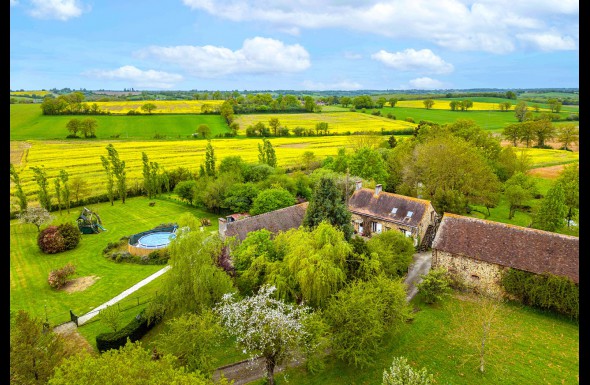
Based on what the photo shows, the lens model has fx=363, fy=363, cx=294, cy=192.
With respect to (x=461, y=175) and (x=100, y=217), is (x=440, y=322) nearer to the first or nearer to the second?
(x=461, y=175)

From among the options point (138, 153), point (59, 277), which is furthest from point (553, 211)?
point (138, 153)

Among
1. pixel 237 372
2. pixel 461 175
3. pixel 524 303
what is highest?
pixel 461 175

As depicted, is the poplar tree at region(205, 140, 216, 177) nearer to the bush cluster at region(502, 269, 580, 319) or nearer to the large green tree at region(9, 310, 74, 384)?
the large green tree at region(9, 310, 74, 384)

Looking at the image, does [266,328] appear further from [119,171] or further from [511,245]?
[119,171]

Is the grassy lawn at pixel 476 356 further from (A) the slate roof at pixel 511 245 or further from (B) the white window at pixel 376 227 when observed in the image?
(B) the white window at pixel 376 227

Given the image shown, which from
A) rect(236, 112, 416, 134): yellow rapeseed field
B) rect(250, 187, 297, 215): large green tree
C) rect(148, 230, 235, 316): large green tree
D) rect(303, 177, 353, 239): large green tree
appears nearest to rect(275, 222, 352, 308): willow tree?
rect(148, 230, 235, 316): large green tree

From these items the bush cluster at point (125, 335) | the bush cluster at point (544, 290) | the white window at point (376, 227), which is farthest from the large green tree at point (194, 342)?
the white window at point (376, 227)
